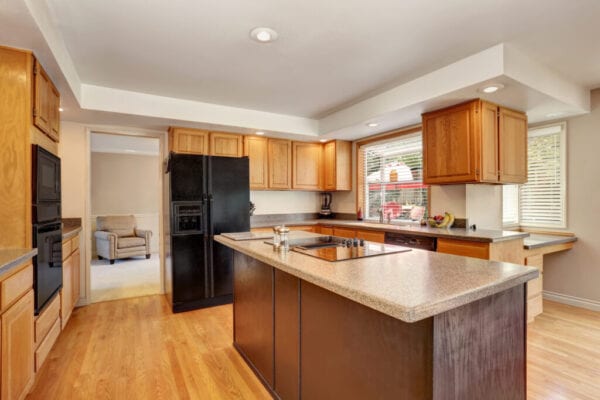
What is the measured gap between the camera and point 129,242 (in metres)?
6.07

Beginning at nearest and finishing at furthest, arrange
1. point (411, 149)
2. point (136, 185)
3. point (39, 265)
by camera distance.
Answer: point (39, 265), point (411, 149), point (136, 185)

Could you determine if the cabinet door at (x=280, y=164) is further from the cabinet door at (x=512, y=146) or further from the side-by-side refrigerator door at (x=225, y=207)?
the cabinet door at (x=512, y=146)

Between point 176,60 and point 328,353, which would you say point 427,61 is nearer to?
point 176,60

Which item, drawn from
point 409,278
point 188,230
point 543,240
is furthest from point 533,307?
point 188,230

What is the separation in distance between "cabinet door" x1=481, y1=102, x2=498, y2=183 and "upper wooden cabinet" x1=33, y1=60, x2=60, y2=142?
3606 millimetres

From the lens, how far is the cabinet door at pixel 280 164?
458cm

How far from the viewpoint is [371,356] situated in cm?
126

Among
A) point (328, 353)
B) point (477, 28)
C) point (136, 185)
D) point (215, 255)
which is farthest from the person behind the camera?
point (136, 185)

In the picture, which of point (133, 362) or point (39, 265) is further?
point (133, 362)

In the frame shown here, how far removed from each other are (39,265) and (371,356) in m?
2.16

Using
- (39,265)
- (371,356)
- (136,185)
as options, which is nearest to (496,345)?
(371,356)

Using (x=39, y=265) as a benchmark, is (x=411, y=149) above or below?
above

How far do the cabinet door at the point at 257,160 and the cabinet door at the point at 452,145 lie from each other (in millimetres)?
2175

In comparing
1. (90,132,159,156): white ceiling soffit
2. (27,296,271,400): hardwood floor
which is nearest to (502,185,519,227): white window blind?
(27,296,271,400): hardwood floor
